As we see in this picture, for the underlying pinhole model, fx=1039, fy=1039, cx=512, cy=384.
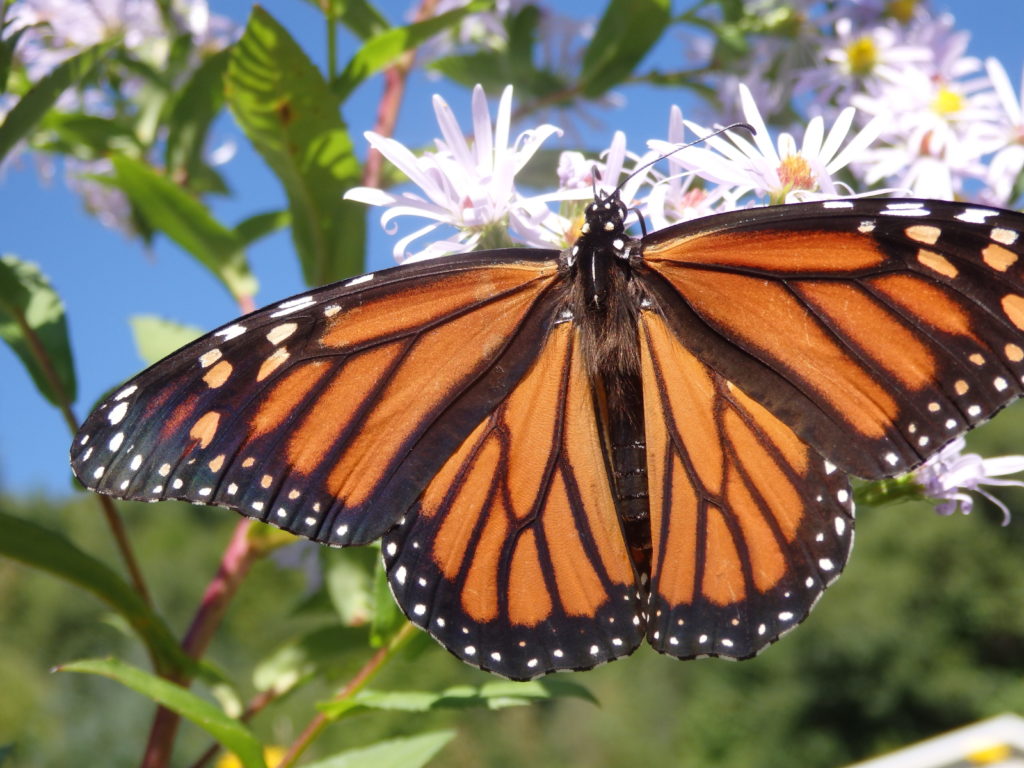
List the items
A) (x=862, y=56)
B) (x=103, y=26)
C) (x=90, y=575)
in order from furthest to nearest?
(x=103, y=26) < (x=862, y=56) < (x=90, y=575)

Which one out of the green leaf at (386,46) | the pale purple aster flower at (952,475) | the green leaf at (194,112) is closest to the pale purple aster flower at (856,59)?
the green leaf at (386,46)

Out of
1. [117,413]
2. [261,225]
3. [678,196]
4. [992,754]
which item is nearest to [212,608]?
[117,413]

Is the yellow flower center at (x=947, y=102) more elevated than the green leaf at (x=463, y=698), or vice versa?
the yellow flower center at (x=947, y=102)

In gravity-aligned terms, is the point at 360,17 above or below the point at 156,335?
above

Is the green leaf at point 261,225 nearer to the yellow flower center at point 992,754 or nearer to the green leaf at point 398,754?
the green leaf at point 398,754

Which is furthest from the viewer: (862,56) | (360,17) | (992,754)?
(992,754)

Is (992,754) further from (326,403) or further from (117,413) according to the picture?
(117,413)

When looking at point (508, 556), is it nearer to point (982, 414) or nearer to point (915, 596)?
point (982, 414)
